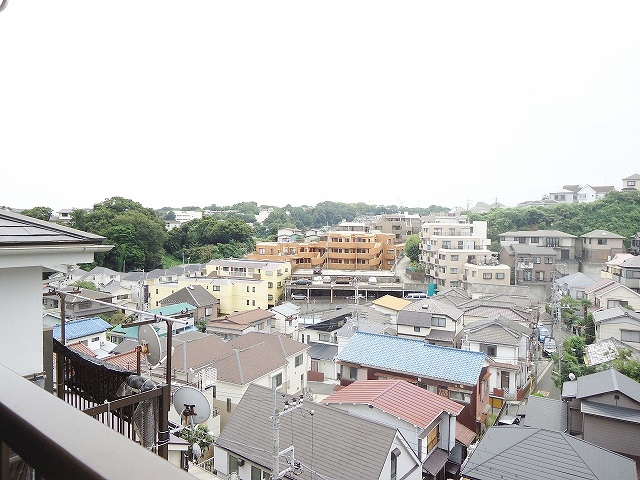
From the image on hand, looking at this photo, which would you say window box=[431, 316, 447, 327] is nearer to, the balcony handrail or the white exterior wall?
the white exterior wall

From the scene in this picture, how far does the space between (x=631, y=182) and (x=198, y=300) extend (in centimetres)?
3225

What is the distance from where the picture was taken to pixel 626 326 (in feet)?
42.6

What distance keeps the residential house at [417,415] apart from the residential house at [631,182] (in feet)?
107

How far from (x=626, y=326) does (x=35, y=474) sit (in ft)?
51.3

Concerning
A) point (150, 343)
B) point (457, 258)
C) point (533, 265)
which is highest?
point (150, 343)

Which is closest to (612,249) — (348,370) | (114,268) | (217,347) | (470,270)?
(470,270)

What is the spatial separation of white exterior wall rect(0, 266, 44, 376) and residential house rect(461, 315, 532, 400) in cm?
1127

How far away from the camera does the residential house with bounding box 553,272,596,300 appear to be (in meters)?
19.8

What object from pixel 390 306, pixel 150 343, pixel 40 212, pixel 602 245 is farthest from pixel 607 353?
pixel 40 212

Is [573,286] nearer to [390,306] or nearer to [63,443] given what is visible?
[390,306]

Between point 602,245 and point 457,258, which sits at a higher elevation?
point 602,245

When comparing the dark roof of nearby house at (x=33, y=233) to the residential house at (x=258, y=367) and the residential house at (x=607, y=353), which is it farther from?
the residential house at (x=607, y=353)

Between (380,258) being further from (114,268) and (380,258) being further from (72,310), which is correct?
(72,310)

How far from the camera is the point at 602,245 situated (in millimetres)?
24125
